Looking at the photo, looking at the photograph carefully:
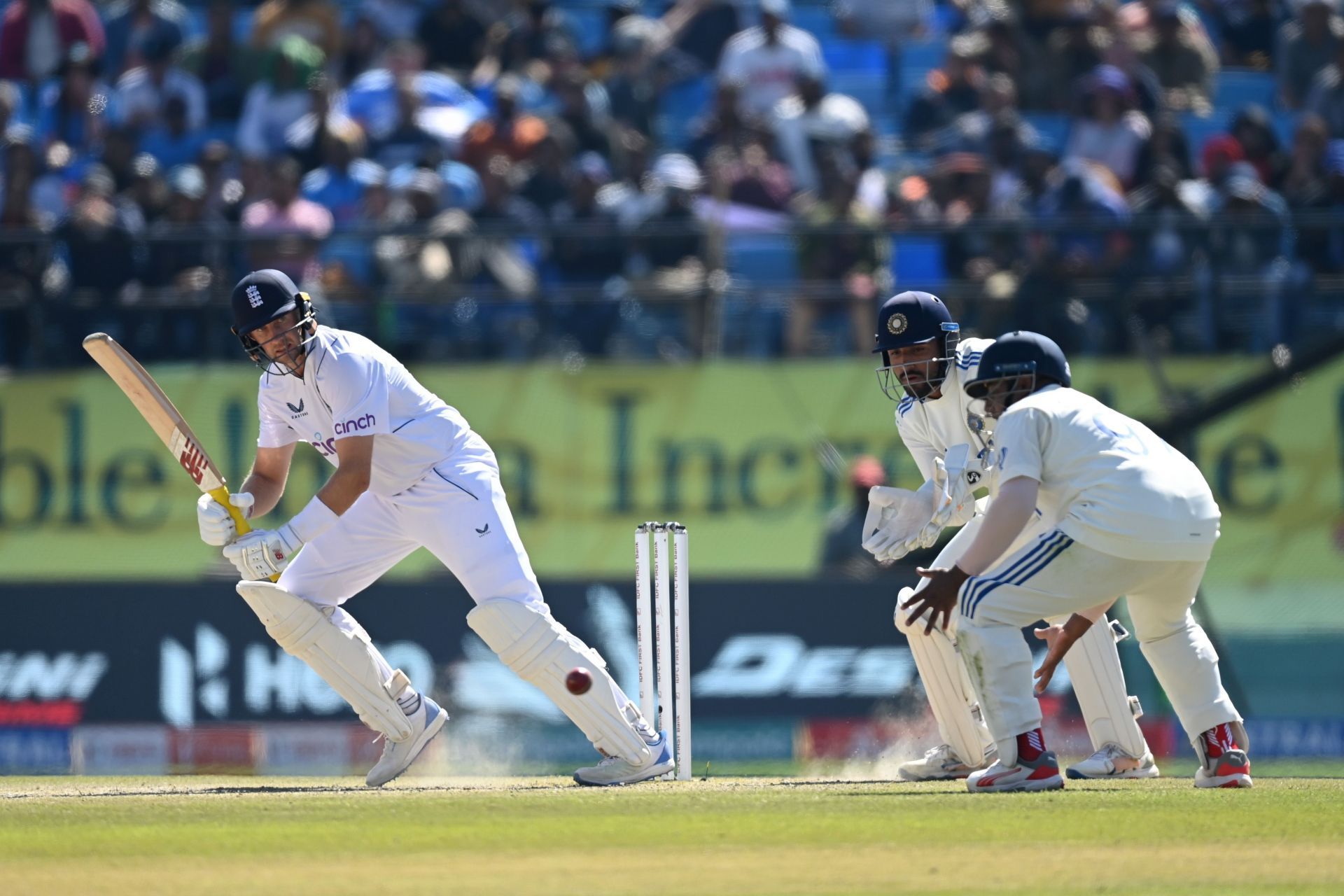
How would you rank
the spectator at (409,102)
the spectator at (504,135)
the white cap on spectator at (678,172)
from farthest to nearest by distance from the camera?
the spectator at (409,102) < the spectator at (504,135) < the white cap on spectator at (678,172)

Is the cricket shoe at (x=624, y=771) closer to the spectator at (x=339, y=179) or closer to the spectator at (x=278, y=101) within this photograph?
the spectator at (x=339, y=179)

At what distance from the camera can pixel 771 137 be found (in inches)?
516

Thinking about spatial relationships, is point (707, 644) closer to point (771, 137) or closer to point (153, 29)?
point (771, 137)

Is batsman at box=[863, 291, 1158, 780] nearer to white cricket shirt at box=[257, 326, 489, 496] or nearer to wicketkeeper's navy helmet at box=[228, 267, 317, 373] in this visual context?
white cricket shirt at box=[257, 326, 489, 496]

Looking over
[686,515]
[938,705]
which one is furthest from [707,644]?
[938,705]

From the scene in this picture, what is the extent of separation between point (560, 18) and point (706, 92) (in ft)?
4.28

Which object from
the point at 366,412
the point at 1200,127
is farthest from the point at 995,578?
the point at 1200,127

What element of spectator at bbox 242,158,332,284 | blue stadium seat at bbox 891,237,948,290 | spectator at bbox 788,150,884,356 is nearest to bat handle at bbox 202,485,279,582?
spectator at bbox 242,158,332,284

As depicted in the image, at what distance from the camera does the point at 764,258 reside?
11.1 metres

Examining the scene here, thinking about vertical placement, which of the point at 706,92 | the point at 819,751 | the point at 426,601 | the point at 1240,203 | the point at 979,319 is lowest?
the point at 819,751

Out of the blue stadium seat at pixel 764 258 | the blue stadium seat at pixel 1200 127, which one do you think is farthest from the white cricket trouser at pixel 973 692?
the blue stadium seat at pixel 1200 127

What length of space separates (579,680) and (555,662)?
11 cm

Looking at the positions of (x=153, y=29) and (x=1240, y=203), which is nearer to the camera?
(x=1240, y=203)

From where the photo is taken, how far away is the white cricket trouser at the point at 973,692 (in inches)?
286
